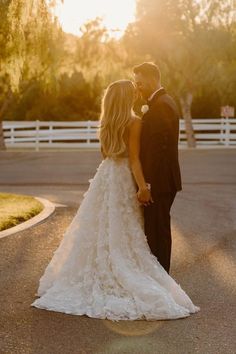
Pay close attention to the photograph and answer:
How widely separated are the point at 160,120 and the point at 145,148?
0.26 meters

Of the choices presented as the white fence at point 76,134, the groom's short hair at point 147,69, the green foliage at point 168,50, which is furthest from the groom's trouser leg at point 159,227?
the white fence at point 76,134

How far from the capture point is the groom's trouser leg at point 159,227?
7.25 metres

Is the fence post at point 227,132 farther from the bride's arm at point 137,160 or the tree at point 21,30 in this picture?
the bride's arm at point 137,160

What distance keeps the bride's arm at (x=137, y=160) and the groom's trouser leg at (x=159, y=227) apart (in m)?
0.15

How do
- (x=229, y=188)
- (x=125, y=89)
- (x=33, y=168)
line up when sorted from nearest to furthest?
(x=125, y=89), (x=229, y=188), (x=33, y=168)

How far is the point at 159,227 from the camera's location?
7.25 metres

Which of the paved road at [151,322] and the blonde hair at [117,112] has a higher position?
the blonde hair at [117,112]

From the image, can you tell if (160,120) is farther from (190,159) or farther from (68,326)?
(190,159)

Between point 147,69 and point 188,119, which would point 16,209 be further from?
point 188,119

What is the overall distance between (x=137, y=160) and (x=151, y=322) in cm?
142

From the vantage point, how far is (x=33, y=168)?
28156 mm

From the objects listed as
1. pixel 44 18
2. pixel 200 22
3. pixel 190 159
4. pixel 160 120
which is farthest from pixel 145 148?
pixel 200 22

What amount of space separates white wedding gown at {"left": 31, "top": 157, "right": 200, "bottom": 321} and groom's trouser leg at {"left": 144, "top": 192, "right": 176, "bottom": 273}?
78 millimetres

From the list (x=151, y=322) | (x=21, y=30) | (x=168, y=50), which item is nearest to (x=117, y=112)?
(x=151, y=322)
